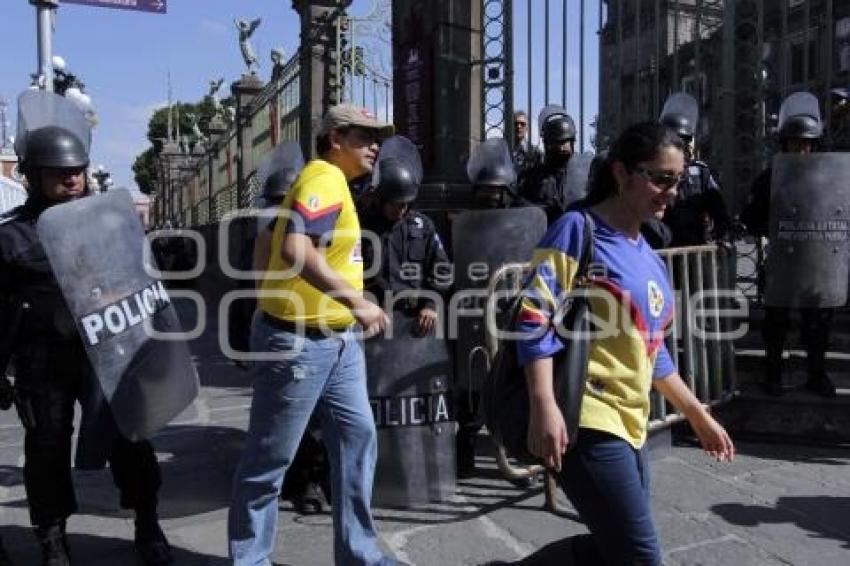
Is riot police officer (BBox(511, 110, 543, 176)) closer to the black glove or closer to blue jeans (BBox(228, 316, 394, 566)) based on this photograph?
blue jeans (BBox(228, 316, 394, 566))

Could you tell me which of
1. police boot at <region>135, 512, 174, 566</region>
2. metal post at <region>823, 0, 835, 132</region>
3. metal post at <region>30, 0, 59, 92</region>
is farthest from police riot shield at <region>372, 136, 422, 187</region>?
metal post at <region>30, 0, 59, 92</region>

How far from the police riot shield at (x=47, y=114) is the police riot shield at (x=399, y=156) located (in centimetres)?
142

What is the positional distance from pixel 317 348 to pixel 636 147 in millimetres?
1263

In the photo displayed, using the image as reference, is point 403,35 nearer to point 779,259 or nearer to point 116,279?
point 779,259

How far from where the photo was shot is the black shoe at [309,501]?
4062 millimetres

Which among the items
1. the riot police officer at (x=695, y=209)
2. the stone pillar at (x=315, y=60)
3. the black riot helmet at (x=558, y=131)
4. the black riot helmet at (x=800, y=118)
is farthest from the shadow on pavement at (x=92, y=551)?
the stone pillar at (x=315, y=60)

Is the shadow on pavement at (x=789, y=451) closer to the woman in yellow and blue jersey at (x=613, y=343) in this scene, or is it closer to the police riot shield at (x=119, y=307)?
the woman in yellow and blue jersey at (x=613, y=343)

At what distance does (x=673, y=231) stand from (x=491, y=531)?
97.5 inches

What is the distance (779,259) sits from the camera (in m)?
5.04

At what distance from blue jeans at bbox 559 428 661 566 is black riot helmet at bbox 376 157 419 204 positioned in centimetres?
231

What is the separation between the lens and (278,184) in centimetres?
524

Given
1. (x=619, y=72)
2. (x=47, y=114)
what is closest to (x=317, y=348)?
(x=47, y=114)

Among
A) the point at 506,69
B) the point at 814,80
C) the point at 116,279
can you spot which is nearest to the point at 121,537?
the point at 116,279

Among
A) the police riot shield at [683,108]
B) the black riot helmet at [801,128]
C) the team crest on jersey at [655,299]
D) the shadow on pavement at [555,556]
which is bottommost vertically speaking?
the shadow on pavement at [555,556]
